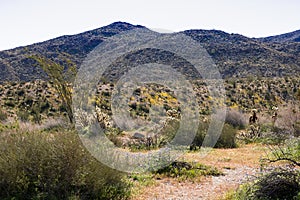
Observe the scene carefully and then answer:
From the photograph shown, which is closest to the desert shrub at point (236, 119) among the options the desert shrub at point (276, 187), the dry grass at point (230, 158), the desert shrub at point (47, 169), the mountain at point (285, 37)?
the dry grass at point (230, 158)

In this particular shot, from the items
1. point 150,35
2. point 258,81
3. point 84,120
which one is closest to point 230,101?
point 258,81

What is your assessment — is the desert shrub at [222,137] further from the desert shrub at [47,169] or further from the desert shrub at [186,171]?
the desert shrub at [47,169]

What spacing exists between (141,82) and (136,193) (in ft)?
67.5

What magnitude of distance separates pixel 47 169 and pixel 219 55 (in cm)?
3601

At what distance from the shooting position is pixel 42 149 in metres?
5.60

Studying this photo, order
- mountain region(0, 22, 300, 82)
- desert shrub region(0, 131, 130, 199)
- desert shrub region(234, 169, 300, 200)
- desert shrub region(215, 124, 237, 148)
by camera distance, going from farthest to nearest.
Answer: mountain region(0, 22, 300, 82)
desert shrub region(215, 124, 237, 148)
desert shrub region(0, 131, 130, 199)
desert shrub region(234, 169, 300, 200)

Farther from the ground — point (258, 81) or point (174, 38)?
point (174, 38)

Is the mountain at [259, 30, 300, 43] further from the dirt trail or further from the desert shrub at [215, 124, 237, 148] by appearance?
the dirt trail

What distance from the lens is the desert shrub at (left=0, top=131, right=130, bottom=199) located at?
215 inches

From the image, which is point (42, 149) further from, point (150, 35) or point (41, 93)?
point (150, 35)

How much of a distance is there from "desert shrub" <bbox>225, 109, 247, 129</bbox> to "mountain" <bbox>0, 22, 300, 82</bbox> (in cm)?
1689

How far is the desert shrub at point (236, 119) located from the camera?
1698 centimetres

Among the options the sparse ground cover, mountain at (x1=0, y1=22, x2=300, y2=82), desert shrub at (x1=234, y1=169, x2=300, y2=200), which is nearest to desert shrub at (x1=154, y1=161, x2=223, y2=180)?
the sparse ground cover

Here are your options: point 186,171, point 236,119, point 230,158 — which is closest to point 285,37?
point 236,119
